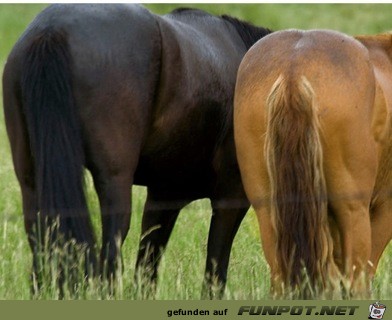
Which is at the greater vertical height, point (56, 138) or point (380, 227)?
point (56, 138)

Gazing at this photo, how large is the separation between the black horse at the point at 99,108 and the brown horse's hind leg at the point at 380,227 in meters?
0.92

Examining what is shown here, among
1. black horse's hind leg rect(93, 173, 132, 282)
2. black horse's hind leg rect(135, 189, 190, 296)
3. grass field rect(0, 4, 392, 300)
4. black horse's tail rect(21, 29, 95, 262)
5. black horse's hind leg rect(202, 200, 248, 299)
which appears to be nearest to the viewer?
black horse's tail rect(21, 29, 95, 262)

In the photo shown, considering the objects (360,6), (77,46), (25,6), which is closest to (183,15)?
(77,46)

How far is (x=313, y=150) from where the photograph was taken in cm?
553

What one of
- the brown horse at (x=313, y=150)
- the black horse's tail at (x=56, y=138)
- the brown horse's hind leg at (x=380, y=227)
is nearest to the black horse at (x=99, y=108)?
the black horse's tail at (x=56, y=138)

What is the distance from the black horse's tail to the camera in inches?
231

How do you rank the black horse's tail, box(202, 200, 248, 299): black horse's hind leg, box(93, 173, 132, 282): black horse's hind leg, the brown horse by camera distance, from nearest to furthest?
the brown horse
the black horse's tail
box(93, 173, 132, 282): black horse's hind leg
box(202, 200, 248, 299): black horse's hind leg

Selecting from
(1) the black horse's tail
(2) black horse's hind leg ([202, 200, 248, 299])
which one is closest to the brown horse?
(1) the black horse's tail

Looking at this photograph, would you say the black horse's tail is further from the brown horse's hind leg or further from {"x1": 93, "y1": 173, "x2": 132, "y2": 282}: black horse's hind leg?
the brown horse's hind leg

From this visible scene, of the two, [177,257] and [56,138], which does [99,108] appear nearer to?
[56,138]

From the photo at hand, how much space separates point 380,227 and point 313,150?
953 mm

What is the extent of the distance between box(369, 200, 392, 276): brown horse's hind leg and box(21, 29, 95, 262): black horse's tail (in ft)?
5.01

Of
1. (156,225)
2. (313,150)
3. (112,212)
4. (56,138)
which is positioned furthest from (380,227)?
(56,138)

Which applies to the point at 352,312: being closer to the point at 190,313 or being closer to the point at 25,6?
the point at 190,313
